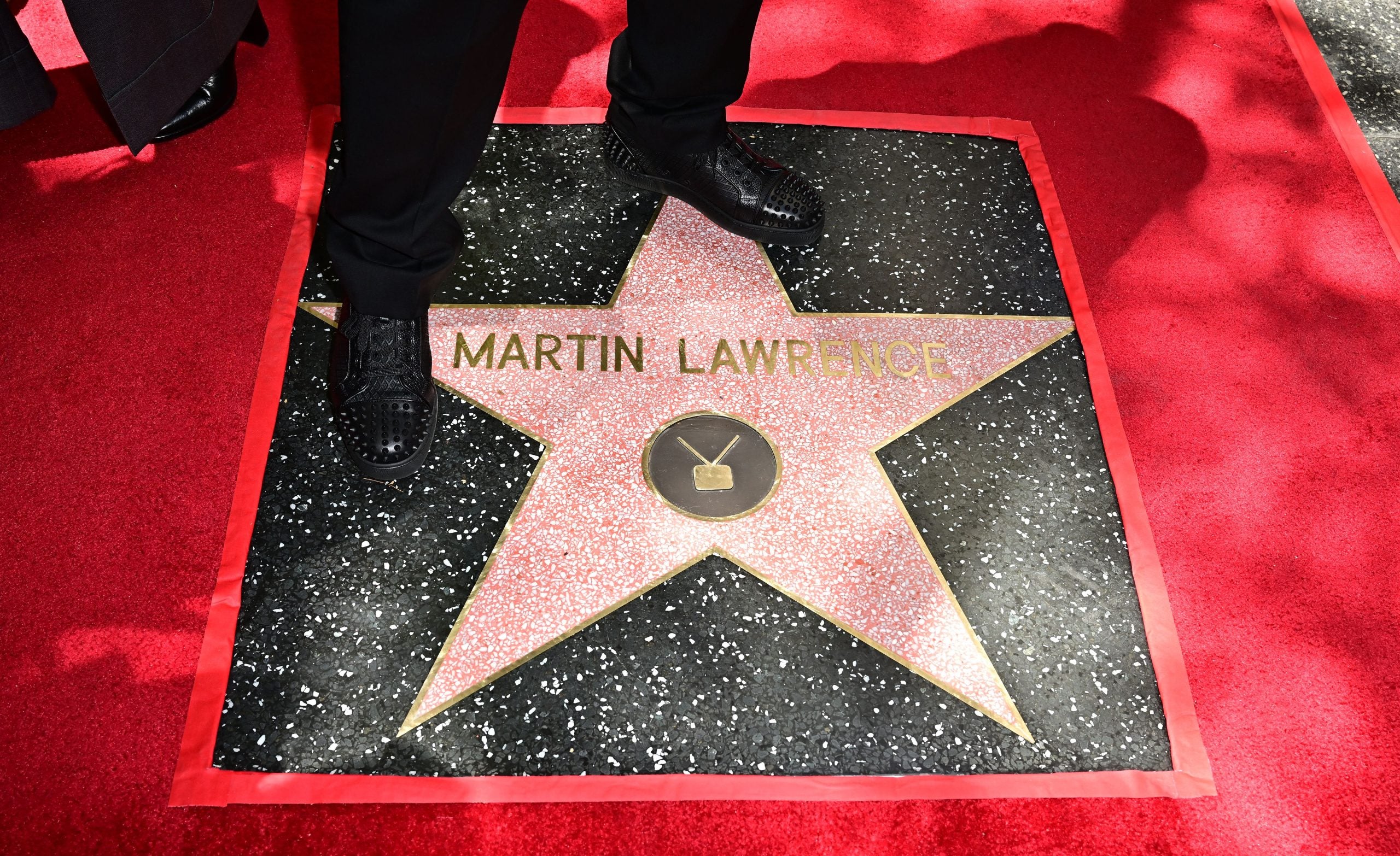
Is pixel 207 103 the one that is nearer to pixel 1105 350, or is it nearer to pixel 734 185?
pixel 734 185

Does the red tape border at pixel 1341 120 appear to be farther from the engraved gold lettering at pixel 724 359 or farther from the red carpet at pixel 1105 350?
the engraved gold lettering at pixel 724 359

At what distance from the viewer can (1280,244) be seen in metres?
1.66

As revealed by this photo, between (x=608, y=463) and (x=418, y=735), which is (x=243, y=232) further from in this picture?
(x=418, y=735)

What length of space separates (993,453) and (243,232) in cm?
124

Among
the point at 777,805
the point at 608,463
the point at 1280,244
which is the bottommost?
the point at 777,805

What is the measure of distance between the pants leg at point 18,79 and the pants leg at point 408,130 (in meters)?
0.71

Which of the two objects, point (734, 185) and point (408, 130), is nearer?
point (408, 130)

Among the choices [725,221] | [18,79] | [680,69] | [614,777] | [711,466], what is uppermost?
[680,69]

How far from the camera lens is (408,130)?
101cm

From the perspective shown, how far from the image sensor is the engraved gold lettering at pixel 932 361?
4.75 ft

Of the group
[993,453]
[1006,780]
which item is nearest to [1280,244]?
[993,453]

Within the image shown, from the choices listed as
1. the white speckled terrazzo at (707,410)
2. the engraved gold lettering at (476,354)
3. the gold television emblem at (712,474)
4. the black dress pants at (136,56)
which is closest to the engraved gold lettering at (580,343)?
the white speckled terrazzo at (707,410)

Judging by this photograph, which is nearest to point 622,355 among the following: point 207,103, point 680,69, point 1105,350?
point 680,69

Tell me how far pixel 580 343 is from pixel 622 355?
69 millimetres
